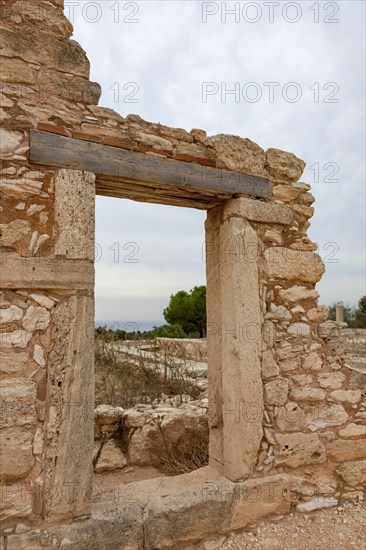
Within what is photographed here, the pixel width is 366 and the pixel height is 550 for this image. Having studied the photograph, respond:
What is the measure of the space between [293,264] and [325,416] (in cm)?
121

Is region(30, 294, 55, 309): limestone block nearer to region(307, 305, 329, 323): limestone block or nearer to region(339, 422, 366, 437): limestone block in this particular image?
region(307, 305, 329, 323): limestone block

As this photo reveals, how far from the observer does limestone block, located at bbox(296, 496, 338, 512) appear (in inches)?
114

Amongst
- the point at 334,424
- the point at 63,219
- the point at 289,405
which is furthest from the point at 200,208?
the point at 334,424

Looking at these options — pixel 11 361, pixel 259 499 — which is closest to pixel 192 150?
pixel 11 361

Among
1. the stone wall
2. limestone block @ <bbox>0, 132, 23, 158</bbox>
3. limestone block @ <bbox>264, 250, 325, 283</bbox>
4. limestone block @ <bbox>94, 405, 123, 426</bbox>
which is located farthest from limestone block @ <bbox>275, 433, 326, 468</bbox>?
the stone wall

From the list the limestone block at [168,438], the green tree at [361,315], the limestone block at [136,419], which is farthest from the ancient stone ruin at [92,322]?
the green tree at [361,315]

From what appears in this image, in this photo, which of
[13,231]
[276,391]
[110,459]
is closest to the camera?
[13,231]

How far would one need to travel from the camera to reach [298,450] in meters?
2.95

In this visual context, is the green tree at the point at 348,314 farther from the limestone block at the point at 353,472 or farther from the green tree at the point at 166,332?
the limestone block at the point at 353,472

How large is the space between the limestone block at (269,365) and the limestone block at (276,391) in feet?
0.19

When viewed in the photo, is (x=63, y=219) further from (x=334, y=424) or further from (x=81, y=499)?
(x=334, y=424)

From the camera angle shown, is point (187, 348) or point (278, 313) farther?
point (187, 348)

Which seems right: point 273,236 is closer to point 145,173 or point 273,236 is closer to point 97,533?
point 145,173

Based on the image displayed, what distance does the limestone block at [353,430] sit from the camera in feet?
10.3
